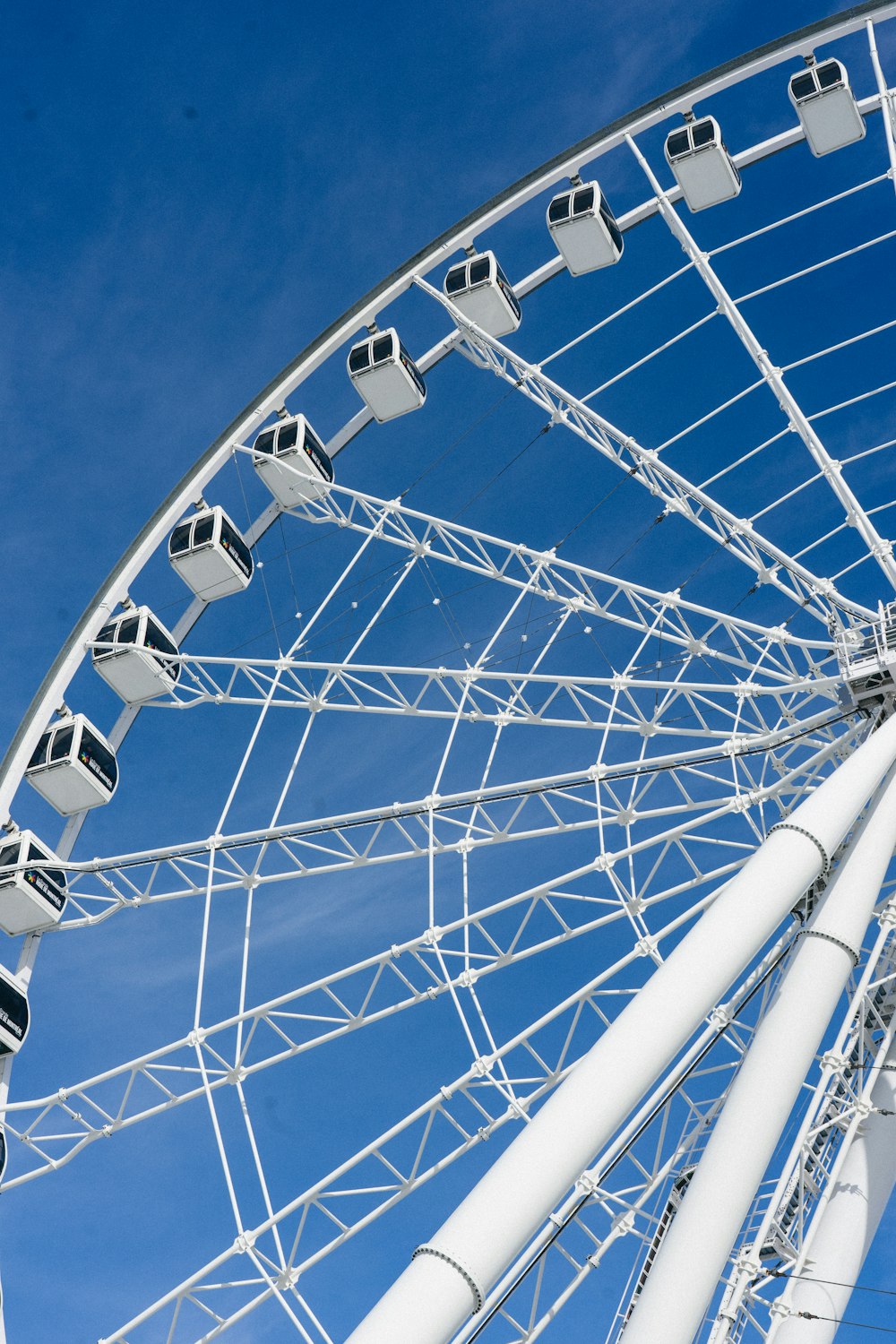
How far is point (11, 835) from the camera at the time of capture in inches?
888

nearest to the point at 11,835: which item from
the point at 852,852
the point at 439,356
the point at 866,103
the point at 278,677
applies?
the point at 278,677

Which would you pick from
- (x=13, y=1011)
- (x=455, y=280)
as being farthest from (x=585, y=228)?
(x=13, y=1011)

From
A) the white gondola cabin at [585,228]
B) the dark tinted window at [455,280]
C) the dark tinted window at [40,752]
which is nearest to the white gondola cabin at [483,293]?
the dark tinted window at [455,280]

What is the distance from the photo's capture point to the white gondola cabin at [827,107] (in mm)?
22844

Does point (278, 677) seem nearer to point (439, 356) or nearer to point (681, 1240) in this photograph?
point (439, 356)

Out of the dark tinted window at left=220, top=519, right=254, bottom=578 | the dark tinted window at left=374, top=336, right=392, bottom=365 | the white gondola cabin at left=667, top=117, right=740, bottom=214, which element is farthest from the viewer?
the dark tinted window at left=374, top=336, right=392, bottom=365

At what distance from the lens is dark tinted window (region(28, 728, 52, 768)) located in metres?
22.4

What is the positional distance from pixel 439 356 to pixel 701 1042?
1183 centimetres

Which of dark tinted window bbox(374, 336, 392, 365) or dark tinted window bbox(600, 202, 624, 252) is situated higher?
dark tinted window bbox(600, 202, 624, 252)

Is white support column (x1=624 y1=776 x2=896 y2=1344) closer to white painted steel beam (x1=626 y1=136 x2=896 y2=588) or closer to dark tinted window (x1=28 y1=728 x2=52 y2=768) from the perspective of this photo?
white painted steel beam (x1=626 y1=136 x2=896 y2=588)

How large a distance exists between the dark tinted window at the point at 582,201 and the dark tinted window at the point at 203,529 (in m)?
7.14

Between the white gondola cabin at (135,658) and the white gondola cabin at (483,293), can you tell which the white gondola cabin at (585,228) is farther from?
the white gondola cabin at (135,658)

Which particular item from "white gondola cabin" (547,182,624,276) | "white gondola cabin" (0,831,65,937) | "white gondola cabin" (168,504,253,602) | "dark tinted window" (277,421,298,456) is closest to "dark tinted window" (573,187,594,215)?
"white gondola cabin" (547,182,624,276)

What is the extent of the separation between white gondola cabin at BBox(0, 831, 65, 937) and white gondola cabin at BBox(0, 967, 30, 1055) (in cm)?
86
